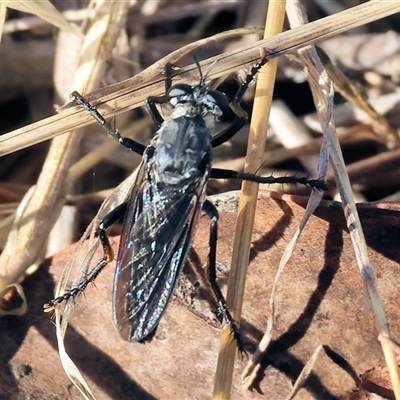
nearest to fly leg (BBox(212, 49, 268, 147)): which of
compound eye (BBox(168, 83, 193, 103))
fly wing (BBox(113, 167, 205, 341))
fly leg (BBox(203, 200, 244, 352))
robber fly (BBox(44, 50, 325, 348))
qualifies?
robber fly (BBox(44, 50, 325, 348))

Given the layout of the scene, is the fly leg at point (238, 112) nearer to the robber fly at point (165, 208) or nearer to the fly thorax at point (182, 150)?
the robber fly at point (165, 208)

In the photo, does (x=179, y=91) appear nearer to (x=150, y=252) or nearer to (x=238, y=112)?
(x=238, y=112)

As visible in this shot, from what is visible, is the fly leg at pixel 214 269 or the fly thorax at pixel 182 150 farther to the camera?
the fly thorax at pixel 182 150

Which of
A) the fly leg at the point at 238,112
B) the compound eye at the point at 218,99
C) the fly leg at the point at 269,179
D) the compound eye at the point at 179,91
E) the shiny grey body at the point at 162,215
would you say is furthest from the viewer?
the compound eye at the point at 218,99

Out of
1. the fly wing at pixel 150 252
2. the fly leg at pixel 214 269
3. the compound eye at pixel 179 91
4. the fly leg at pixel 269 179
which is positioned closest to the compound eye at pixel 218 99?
the compound eye at pixel 179 91

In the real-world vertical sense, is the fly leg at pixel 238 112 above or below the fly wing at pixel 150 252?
above
